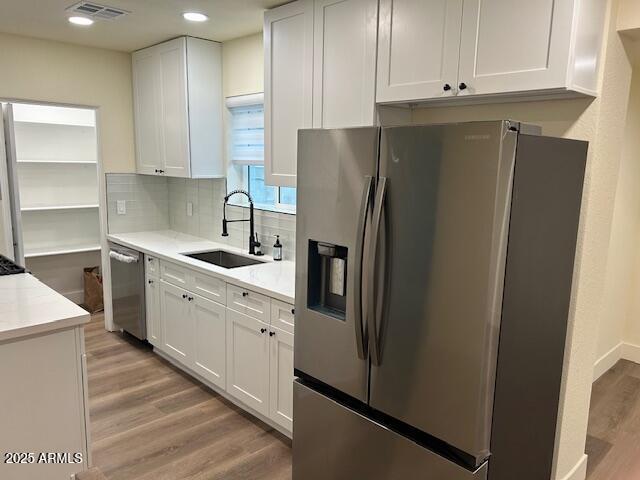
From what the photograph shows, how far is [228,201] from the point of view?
395 centimetres

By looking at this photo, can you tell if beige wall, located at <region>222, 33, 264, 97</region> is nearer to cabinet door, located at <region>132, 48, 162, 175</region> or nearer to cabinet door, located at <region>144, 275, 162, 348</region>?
cabinet door, located at <region>132, 48, 162, 175</region>

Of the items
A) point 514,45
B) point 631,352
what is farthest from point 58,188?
point 631,352

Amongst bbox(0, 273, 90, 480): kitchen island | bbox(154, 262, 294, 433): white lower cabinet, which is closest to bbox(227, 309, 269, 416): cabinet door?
bbox(154, 262, 294, 433): white lower cabinet

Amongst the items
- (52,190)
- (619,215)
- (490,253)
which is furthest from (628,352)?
(52,190)

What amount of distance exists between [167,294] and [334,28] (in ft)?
7.43

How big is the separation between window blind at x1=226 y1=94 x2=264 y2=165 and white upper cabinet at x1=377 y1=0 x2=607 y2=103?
58.6 inches

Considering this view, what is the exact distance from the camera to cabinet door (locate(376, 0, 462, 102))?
77.4 inches

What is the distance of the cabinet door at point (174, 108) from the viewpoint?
3650 mm

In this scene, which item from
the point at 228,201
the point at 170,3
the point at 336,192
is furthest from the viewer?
the point at 228,201

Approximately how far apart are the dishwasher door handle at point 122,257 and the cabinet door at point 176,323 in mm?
432

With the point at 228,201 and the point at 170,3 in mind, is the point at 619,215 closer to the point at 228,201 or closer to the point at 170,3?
the point at 228,201

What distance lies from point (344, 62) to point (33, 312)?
1837 millimetres

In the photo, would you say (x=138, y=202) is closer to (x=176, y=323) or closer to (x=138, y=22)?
(x=176, y=323)

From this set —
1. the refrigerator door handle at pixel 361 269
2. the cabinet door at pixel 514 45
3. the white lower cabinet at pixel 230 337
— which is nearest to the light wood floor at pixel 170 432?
the white lower cabinet at pixel 230 337
